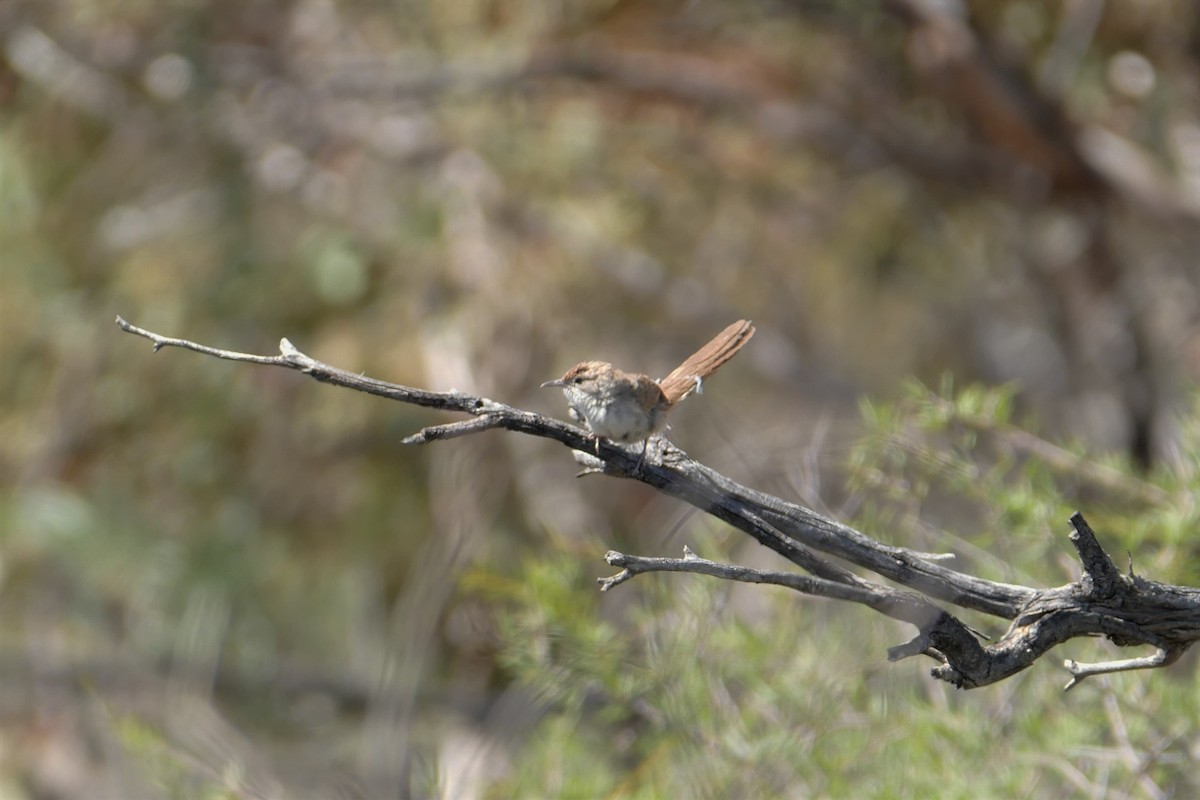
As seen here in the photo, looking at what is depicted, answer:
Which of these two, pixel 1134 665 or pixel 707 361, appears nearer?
pixel 1134 665

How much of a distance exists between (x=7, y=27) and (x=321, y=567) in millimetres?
2457

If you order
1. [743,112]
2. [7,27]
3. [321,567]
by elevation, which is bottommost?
[321,567]

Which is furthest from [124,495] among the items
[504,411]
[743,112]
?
[504,411]

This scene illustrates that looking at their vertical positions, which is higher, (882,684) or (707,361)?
(707,361)

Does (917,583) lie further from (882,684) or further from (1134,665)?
(882,684)

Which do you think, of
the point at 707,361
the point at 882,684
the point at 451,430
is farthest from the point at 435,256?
the point at 451,430

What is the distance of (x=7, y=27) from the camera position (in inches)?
177

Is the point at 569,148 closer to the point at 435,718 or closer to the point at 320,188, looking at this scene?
the point at 320,188

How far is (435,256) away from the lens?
4832mm

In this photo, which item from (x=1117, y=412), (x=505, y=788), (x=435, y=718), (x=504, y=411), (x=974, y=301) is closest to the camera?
(x=504, y=411)

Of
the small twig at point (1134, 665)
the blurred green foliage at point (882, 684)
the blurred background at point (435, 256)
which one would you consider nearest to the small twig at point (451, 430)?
the small twig at point (1134, 665)

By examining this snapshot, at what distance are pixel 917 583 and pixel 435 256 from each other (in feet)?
12.8

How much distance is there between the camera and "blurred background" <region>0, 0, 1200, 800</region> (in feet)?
14.5

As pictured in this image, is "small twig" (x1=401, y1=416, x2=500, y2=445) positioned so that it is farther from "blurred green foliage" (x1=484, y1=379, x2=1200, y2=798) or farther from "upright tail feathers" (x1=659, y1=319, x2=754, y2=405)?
"blurred green foliage" (x1=484, y1=379, x2=1200, y2=798)
